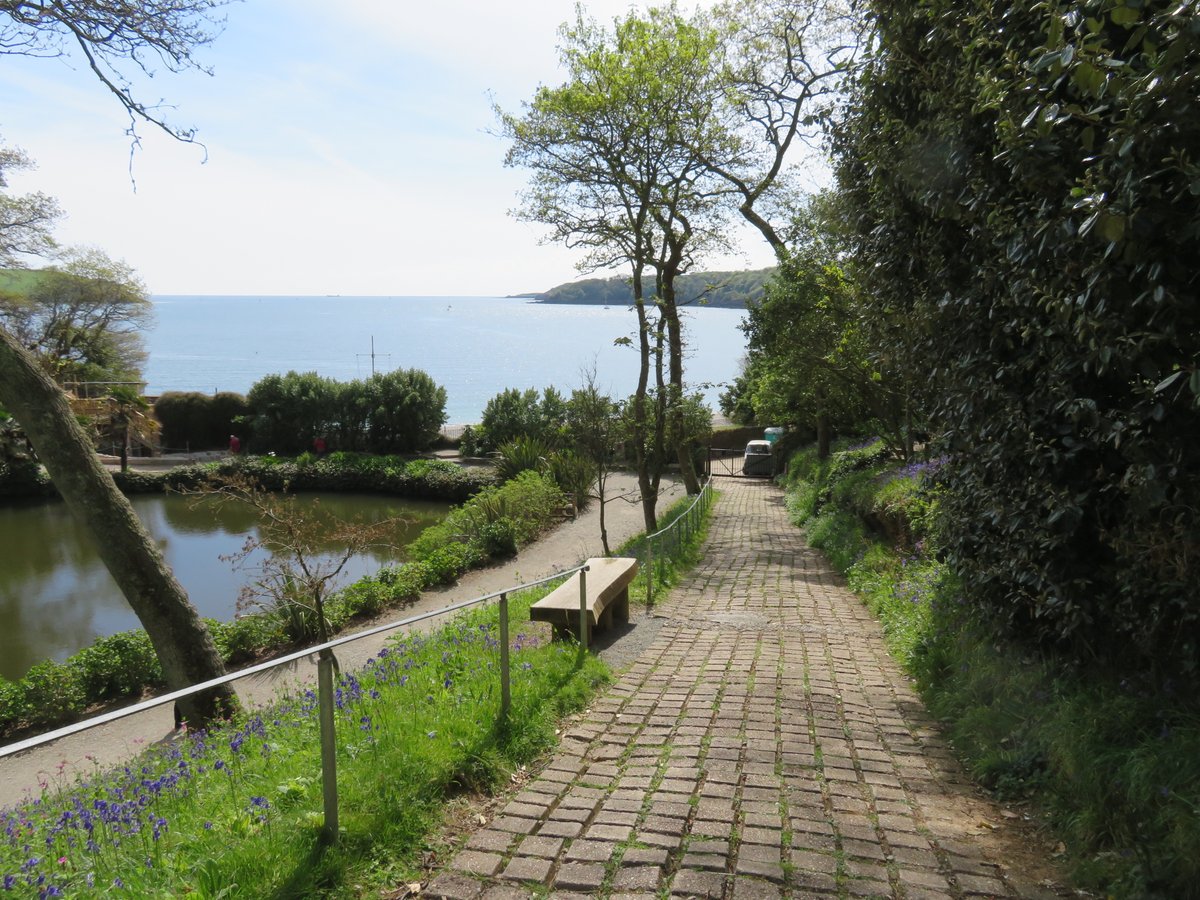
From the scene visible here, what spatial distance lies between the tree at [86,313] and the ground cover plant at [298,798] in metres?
46.1

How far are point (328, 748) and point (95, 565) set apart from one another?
24.1 metres

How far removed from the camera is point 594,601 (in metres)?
6.80

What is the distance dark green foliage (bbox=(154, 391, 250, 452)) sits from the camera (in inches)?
1715

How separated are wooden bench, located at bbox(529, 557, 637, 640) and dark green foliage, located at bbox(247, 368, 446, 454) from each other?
1319 inches

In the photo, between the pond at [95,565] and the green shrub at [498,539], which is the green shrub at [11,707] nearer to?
the pond at [95,565]

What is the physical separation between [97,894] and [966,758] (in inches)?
159

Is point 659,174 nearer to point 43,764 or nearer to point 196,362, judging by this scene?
point 43,764

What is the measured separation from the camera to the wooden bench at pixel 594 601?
6.60 meters

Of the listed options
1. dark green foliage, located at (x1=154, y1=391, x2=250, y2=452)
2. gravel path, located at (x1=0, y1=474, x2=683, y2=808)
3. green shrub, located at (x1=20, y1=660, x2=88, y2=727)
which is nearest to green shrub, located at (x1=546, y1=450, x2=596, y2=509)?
gravel path, located at (x1=0, y1=474, x2=683, y2=808)

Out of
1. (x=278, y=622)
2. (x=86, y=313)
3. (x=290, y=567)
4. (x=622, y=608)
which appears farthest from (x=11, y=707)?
(x=86, y=313)

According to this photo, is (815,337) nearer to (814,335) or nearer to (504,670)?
(814,335)

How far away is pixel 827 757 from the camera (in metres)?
4.43

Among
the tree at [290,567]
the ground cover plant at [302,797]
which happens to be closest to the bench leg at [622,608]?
the ground cover plant at [302,797]

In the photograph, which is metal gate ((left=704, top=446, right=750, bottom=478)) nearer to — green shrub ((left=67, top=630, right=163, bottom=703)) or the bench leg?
green shrub ((left=67, top=630, right=163, bottom=703))
